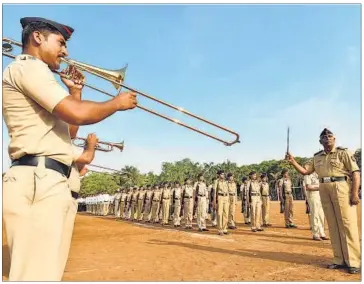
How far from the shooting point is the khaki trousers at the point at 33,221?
6.14 feet

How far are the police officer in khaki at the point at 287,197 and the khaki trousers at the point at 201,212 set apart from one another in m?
3.14

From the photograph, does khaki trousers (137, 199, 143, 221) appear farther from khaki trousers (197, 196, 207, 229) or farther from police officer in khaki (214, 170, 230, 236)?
police officer in khaki (214, 170, 230, 236)

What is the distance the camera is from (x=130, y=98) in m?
2.29

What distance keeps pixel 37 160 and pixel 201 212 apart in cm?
1213

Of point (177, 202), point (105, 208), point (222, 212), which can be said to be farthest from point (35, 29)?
point (105, 208)

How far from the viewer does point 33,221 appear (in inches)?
74.7

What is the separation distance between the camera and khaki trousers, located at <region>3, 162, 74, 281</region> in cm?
187

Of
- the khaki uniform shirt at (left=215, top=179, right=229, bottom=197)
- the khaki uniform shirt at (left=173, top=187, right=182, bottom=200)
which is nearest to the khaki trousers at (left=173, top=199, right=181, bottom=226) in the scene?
the khaki uniform shirt at (left=173, top=187, right=182, bottom=200)

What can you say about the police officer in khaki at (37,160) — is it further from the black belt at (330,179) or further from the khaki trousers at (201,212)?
the khaki trousers at (201,212)

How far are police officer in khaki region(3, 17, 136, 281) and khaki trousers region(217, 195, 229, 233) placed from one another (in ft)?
32.7

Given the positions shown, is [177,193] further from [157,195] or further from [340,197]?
[340,197]

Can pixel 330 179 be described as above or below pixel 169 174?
below

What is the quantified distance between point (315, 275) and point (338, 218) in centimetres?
103

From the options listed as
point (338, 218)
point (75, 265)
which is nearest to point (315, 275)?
point (338, 218)
